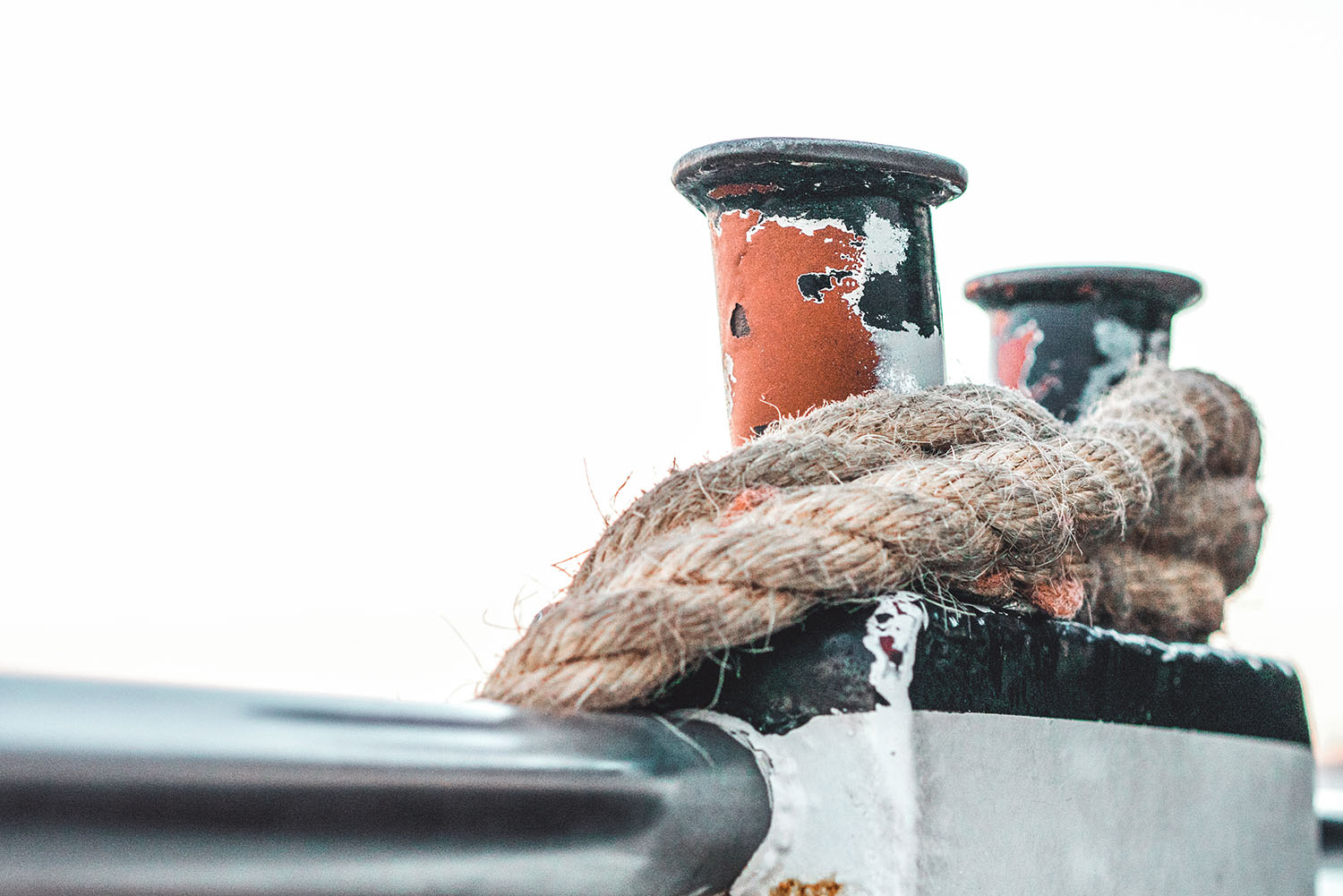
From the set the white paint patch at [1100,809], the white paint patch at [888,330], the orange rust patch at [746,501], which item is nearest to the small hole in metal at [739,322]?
the white paint patch at [888,330]

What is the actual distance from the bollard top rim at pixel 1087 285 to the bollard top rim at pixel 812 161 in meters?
0.71

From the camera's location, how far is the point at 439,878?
628 millimetres

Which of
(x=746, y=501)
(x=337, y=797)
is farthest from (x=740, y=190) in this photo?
(x=337, y=797)

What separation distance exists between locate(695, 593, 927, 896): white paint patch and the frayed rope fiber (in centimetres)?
8

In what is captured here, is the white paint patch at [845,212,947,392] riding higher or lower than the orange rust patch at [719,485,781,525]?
higher

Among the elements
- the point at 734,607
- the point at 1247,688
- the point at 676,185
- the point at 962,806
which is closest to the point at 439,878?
the point at 734,607

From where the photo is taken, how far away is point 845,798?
0.90 meters

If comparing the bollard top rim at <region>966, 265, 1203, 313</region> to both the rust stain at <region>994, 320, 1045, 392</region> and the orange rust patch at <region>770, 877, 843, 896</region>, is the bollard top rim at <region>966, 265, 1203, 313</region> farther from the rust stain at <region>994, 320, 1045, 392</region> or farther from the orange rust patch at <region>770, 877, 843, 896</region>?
the orange rust patch at <region>770, 877, 843, 896</region>

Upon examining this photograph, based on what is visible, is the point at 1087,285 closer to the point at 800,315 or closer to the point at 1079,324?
the point at 1079,324

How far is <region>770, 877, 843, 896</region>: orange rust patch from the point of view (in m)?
0.89

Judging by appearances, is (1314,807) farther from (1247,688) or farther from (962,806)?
(962,806)

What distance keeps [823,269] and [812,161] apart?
122 millimetres

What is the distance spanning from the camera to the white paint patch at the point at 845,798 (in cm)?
89

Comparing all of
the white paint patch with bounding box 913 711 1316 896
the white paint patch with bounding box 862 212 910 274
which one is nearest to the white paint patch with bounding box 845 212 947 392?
the white paint patch with bounding box 862 212 910 274
